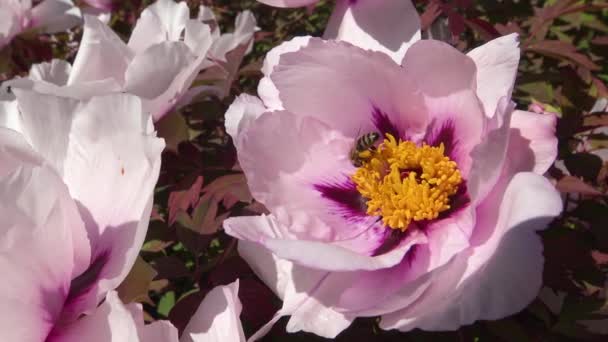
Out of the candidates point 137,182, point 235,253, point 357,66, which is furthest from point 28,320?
point 357,66

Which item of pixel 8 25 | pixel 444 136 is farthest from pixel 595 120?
pixel 8 25

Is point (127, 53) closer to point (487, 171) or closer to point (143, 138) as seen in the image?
point (143, 138)

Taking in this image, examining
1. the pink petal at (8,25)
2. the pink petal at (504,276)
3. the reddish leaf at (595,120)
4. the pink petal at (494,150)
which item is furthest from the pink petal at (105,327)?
the pink petal at (8,25)

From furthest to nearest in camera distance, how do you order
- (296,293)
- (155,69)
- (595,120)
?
(595,120) < (155,69) < (296,293)

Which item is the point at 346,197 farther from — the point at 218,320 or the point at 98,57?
the point at 98,57

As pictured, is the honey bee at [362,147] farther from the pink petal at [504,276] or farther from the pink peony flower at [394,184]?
the pink petal at [504,276]

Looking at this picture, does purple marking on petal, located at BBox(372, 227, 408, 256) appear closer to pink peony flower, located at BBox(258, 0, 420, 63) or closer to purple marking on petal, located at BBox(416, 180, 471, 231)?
purple marking on petal, located at BBox(416, 180, 471, 231)

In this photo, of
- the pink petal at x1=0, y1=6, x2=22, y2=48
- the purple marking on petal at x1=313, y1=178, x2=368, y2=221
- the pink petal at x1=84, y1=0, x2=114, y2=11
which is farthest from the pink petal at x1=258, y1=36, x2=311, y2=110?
the pink petal at x1=84, y1=0, x2=114, y2=11
